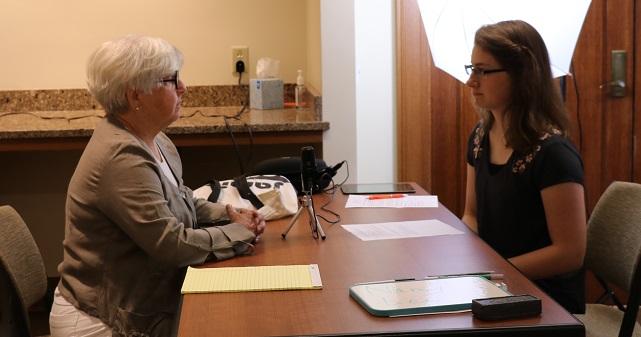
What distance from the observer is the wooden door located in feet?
11.5

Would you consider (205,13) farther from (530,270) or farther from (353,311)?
(353,311)

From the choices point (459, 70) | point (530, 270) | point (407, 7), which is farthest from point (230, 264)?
point (407, 7)

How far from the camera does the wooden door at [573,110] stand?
11.5 ft

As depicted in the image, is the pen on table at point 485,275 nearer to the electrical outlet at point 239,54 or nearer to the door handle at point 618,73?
the door handle at point 618,73

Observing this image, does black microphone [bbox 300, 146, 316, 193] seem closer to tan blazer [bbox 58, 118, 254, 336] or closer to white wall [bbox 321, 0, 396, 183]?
tan blazer [bbox 58, 118, 254, 336]

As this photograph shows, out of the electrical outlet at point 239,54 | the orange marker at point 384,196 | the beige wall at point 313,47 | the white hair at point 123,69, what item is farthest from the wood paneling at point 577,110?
the white hair at point 123,69

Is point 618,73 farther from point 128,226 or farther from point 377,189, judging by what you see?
point 128,226

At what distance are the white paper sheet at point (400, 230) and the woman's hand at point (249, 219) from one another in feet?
0.73

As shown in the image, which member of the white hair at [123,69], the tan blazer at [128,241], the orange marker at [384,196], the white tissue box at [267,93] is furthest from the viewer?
the white tissue box at [267,93]

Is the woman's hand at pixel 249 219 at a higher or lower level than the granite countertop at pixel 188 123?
lower

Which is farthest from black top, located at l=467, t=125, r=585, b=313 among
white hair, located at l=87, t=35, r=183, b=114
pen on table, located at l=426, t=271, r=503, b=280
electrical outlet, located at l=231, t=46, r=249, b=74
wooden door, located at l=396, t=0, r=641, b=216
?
electrical outlet, located at l=231, t=46, r=249, b=74

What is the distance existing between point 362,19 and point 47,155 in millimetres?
1577

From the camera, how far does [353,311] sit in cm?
143

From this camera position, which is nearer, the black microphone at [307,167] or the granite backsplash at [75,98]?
the black microphone at [307,167]
